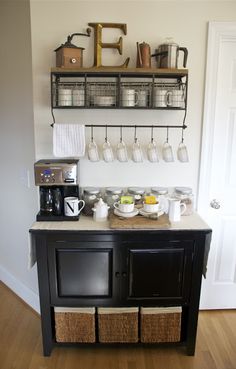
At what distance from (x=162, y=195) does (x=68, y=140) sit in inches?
29.9

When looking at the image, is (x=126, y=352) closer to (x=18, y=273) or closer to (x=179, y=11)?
(x=18, y=273)

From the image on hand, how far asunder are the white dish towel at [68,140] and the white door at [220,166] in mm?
879

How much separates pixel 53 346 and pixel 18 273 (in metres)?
0.79

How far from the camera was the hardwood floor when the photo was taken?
2045mm

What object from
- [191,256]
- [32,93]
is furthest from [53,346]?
[32,93]

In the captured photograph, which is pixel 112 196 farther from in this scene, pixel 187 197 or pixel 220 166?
pixel 220 166

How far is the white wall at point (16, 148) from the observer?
222 centimetres

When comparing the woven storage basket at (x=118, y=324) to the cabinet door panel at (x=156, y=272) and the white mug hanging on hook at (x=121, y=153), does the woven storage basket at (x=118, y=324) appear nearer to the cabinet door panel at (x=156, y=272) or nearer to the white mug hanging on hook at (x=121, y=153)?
the cabinet door panel at (x=156, y=272)

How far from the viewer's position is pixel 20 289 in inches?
108

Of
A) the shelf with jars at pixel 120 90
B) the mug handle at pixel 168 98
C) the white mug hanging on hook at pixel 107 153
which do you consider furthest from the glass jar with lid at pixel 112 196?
the mug handle at pixel 168 98

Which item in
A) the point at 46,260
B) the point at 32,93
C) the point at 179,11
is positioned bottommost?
the point at 46,260

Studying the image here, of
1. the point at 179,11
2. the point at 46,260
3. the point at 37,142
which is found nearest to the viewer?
the point at 46,260

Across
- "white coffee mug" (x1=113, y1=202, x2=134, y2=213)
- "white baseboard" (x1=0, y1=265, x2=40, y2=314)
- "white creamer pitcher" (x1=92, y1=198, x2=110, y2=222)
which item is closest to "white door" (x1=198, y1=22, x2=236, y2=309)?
Answer: "white coffee mug" (x1=113, y1=202, x2=134, y2=213)

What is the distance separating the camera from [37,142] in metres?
2.24
